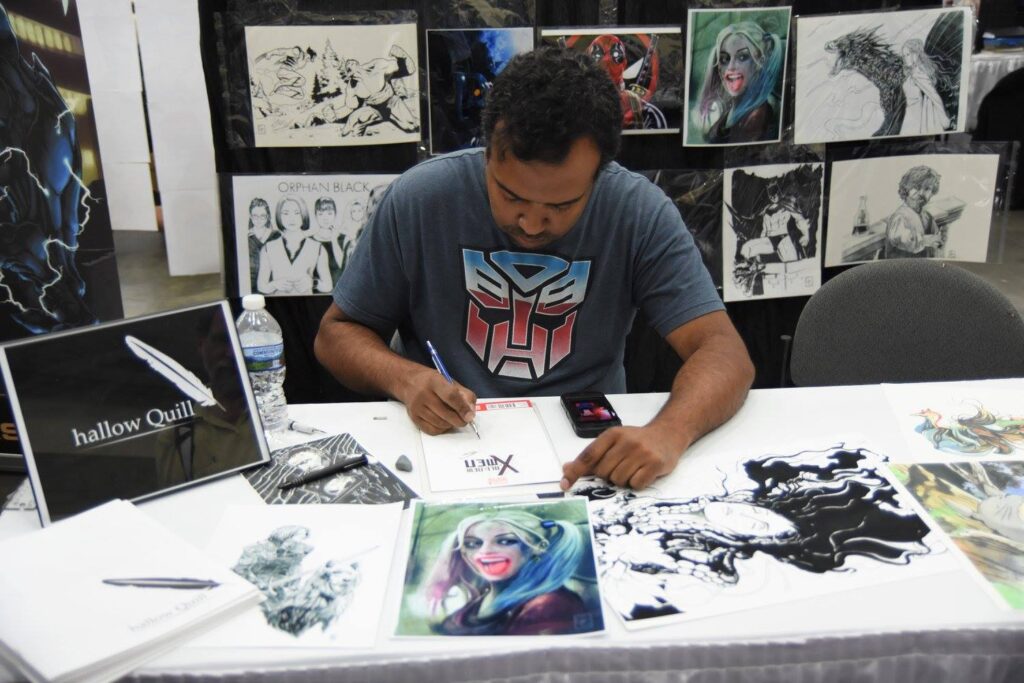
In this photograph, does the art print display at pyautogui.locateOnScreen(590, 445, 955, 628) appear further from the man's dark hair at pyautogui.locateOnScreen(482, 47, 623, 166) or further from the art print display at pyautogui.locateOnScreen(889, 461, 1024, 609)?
the man's dark hair at pyautogui.locateOnScreen(482, 47, 623, 166)

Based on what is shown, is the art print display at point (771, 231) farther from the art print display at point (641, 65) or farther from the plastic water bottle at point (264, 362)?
the plastic water bottle at point (264, 362)

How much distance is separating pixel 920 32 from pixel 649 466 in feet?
6.16

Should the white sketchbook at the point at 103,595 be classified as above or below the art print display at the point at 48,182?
below

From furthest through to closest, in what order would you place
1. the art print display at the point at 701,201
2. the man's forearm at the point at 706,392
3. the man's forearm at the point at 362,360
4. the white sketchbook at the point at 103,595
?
the art print display at the point at 701,201 → the man's forearm at the point at 362,360 → the man's forearm at the point at 706,392 → the white sketchbook at the point at 103,595

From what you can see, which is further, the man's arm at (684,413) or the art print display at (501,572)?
the man's arm at (684,413)

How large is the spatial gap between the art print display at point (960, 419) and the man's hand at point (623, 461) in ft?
1.17

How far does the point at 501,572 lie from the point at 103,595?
0.42 meters

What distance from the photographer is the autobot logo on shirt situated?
150cm

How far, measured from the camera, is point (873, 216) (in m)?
2.48

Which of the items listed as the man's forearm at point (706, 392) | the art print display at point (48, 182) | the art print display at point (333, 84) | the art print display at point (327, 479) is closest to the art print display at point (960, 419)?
the man's forearm at point (706, 392)

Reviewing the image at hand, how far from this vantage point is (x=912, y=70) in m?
2.32

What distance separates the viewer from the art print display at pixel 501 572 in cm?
83

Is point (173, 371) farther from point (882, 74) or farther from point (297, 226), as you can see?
point (882, 74)

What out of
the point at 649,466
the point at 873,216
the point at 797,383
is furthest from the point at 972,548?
the point at 873,216
